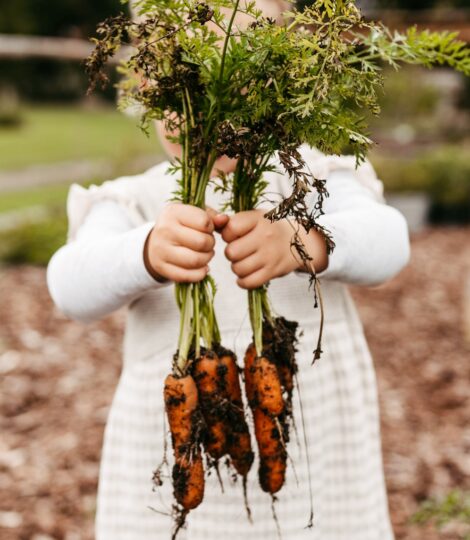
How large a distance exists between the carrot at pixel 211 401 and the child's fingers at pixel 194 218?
279mm

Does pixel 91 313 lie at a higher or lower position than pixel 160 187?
lower

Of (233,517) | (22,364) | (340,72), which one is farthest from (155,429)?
(22,364)

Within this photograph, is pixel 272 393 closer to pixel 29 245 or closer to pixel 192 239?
pixel 192 239

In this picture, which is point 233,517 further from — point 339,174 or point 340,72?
point 340,72

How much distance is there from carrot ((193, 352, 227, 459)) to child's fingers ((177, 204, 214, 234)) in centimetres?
28

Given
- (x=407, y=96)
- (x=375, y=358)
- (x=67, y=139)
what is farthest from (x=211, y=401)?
(x=67, y=139)

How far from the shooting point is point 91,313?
1.77 meters

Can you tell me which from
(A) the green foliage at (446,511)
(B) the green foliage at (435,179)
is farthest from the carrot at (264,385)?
(B) the green foliage at (435,179)

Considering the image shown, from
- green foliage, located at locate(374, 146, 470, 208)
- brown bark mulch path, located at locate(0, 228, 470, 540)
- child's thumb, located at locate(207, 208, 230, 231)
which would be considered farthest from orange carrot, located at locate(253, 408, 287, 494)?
green foliage, located at locate(374, 146, 470, 208)

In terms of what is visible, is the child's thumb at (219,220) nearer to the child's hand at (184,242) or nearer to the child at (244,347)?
the child's hand at (184,242)

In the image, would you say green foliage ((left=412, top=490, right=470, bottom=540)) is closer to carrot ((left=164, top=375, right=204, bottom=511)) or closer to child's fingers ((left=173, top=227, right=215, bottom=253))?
carrot ((left=164, top=375, right=204, bottom=511))

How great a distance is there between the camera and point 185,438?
61.6 inches

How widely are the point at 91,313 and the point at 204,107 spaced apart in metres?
0.62

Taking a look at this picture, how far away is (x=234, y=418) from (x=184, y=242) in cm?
42
